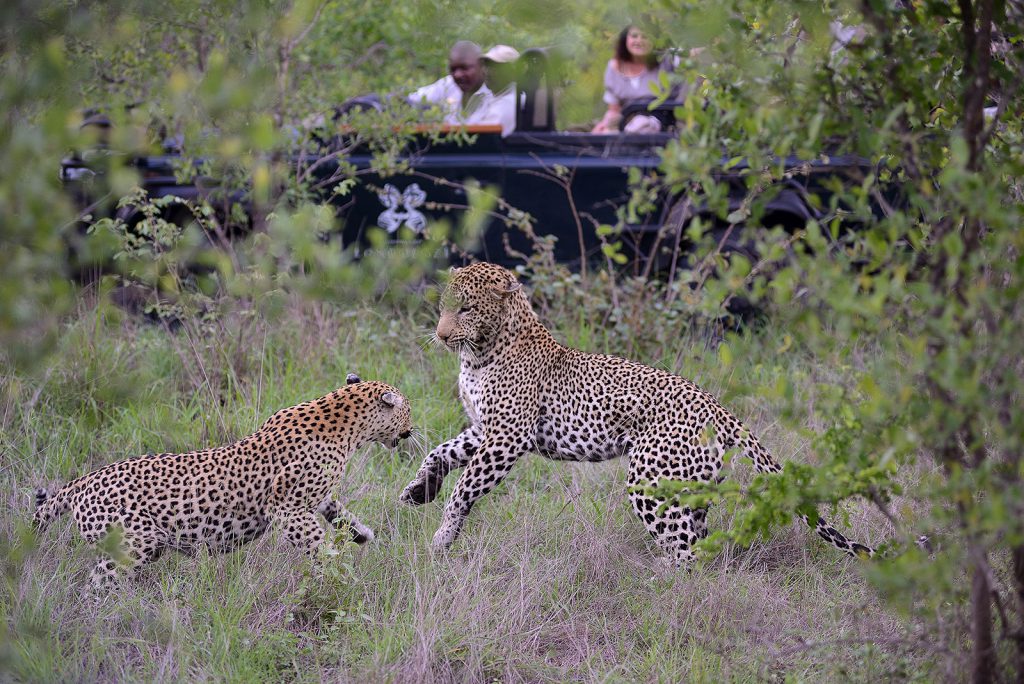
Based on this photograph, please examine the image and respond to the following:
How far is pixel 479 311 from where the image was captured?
5.79 meters

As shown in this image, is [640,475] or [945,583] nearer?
[945,583]

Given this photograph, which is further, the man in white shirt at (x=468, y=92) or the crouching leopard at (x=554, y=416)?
the man in white shirt at (x=468, y=92)

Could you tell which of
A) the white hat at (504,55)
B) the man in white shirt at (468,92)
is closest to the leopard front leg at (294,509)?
the white hat at (504,55)

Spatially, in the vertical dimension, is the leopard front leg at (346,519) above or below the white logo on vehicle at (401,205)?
below

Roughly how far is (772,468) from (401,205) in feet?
15.2

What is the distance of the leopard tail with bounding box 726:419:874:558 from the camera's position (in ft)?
16.9

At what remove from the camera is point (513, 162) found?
9.02 meters

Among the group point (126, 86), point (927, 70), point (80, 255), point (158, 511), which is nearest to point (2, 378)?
point (158, 511)

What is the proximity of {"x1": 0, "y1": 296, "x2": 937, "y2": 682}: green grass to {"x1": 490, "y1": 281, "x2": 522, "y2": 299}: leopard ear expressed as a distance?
44.1 inches

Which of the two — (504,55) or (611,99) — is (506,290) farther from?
(611,99)

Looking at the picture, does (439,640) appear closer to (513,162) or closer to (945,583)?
(945,583)

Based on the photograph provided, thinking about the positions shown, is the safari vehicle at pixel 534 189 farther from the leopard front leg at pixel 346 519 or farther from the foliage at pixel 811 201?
the foliage at pixel 811 201

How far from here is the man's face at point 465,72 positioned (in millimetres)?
10102

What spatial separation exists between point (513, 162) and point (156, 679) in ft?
18.7
